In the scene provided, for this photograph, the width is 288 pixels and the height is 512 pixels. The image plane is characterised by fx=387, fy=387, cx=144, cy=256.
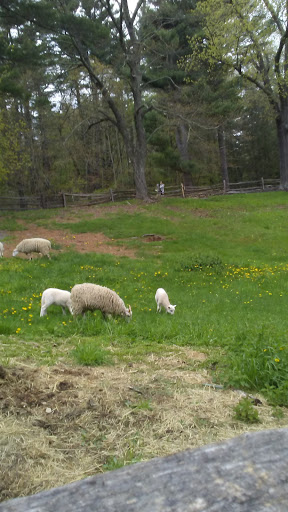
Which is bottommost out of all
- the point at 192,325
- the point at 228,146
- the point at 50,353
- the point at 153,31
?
the point at 192,325

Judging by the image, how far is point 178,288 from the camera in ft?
42.0

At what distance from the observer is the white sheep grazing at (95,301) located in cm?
840

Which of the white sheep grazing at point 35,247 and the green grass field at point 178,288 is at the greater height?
the white sheep grazing at point 35,247

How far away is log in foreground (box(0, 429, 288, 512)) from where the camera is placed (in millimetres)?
1064

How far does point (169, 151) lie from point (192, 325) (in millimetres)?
33455

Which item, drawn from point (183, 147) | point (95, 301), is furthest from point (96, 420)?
point (183, 147)

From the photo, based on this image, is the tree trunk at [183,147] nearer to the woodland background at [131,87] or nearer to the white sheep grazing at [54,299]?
the woodland background at [131,87]

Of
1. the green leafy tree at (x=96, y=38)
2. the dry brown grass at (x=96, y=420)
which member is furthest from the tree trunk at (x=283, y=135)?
the dry brown grass at (x=96, y=420)

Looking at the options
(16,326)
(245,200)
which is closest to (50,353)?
(16,326)

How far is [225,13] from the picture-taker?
25.6 m

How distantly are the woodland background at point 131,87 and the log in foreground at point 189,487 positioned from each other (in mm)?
22336

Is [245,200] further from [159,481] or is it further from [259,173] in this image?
[159,481]

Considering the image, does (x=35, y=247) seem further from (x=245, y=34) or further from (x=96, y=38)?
(x=245, y=34)

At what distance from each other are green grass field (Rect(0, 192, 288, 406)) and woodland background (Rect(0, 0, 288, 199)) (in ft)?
20.2
